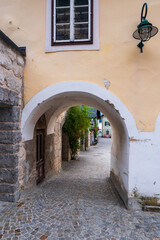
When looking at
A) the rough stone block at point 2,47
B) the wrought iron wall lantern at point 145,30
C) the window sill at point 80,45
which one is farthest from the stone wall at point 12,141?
the wrought iron wall lantern at point 145,30

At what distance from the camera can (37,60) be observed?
3143 millimetres

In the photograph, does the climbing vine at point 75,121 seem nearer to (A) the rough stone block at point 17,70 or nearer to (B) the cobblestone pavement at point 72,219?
(B) the cobblestone pavement at point 72,219

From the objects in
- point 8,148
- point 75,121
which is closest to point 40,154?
point 8,148

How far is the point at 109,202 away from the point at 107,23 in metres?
3.71

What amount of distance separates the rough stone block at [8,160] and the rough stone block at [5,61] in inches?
64.9

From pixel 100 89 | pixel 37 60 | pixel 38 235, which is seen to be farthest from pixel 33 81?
pixel 38 235

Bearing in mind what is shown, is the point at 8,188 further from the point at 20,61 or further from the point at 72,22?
the point at 72,22

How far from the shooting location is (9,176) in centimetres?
290

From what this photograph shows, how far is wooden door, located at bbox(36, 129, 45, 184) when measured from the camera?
4.34m

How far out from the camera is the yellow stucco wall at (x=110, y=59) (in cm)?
289

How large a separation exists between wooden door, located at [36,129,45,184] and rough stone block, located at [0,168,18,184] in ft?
4.60

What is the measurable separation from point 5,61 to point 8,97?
62cm

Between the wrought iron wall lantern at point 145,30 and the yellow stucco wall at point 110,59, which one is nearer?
the wrought iron wall lantern at point 145,30

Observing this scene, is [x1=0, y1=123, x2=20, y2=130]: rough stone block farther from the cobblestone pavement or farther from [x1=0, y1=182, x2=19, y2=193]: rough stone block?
the cobblestone pavement
